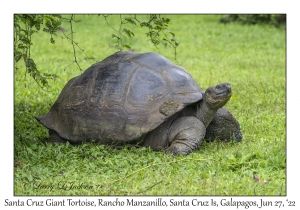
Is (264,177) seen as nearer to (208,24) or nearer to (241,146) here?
(241,146)

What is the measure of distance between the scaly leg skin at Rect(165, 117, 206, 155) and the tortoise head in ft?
0.87

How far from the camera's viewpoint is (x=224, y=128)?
256 inches

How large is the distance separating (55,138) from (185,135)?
62.3 inches

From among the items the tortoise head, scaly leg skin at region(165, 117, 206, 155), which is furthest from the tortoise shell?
scaly leg skin at region(165, 117, 206, 155)

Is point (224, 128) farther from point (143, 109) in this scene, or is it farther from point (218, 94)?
point (143, 109)

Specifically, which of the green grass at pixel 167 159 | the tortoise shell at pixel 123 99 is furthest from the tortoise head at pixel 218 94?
the green grass at pixel 167 159

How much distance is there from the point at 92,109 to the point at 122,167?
3.56 feet

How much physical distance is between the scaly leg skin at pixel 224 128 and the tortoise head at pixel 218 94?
0.34 m

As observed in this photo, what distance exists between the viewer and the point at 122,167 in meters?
5.41

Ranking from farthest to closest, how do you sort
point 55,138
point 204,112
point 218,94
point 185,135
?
point 55,138 < point 204,112 < point 218,94 < point 185,135

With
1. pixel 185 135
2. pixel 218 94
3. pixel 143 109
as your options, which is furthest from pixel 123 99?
pixel 218 94

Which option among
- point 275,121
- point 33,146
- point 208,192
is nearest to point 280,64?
point 275,121

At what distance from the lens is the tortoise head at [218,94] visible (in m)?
6.14

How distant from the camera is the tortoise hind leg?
6.60 metres
